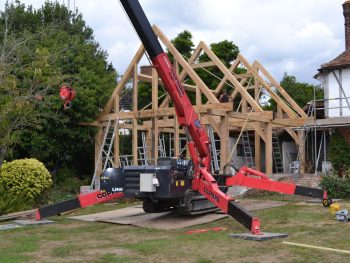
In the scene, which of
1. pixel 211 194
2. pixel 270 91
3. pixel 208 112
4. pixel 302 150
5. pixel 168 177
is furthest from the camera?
pixel 302 150

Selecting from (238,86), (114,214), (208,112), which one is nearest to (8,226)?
(114,214)

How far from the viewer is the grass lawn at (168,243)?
27.4ft


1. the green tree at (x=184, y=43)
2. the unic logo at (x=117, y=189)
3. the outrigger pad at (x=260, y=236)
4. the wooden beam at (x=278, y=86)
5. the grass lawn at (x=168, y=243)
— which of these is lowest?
the grass lawn at (x=168, y=243)

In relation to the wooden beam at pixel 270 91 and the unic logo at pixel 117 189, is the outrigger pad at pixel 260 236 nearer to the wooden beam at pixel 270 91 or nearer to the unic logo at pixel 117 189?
the unic logo at pixel 117 189

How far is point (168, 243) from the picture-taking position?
9.66 meters

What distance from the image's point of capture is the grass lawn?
8.36 m

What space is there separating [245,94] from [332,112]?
6.05 meters

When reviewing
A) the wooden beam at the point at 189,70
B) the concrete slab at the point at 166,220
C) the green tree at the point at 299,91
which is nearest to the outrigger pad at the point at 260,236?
the concrete slab at the point at 166,220

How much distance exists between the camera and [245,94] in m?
18.6

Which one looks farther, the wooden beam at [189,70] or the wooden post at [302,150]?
the wooden post at [302,150]

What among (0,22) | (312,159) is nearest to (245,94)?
(312,159)

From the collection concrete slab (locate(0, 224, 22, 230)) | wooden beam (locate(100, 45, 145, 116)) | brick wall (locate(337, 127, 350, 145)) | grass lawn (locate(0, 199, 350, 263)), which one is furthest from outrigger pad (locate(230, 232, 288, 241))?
brick wall (locate(337, 127, 350, 145))

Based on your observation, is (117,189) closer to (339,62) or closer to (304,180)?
(304,180)

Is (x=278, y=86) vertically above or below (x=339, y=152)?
above
